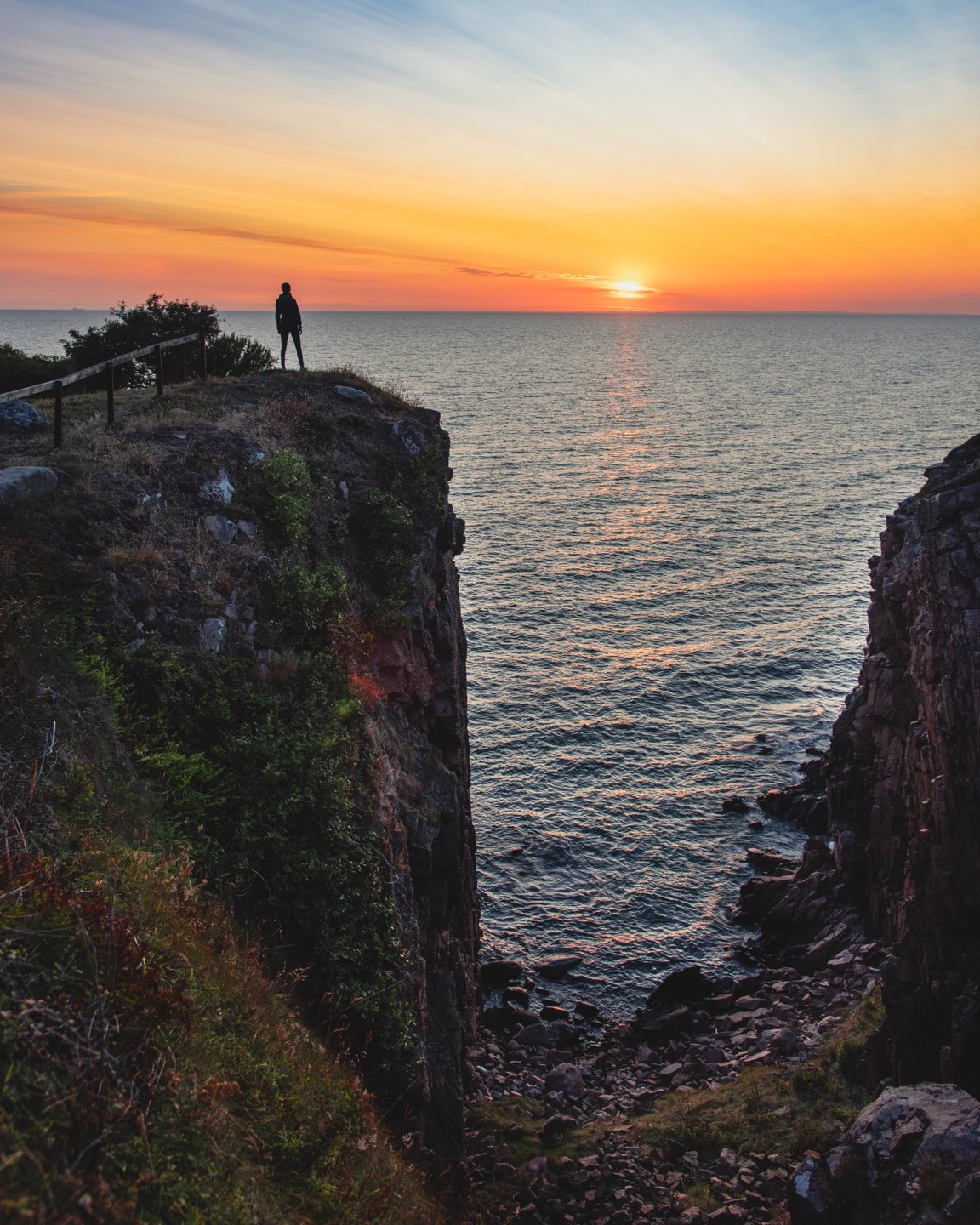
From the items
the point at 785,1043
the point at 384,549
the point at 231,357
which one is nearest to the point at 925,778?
the point at 785,1043

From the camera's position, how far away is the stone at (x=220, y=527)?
19.9 metres

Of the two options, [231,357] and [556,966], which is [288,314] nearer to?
[231,357]

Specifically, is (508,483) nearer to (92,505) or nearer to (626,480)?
(626,480)

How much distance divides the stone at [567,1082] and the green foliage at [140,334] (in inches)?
1183

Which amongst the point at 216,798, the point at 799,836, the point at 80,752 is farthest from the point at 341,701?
the point at 799,836

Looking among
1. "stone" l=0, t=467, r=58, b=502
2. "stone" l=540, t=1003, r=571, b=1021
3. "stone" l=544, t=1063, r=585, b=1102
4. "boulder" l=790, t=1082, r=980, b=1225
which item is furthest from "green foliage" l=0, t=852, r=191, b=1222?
"stone" l=540, t=1003, r=571, b=1021

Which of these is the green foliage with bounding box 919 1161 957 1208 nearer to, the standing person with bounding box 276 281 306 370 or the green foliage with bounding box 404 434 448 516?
the green foliage with bounding box 404 434 448 516

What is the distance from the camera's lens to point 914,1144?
18188 mm

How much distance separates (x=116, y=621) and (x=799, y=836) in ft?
114

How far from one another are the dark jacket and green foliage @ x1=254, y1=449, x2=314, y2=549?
10.2 m

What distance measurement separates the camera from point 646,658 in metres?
53.8

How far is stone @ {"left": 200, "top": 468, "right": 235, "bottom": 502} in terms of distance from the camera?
2092cm

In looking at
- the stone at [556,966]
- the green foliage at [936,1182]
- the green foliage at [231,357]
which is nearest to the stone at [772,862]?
the stone at [556,966]

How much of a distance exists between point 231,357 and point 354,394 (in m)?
12.6
